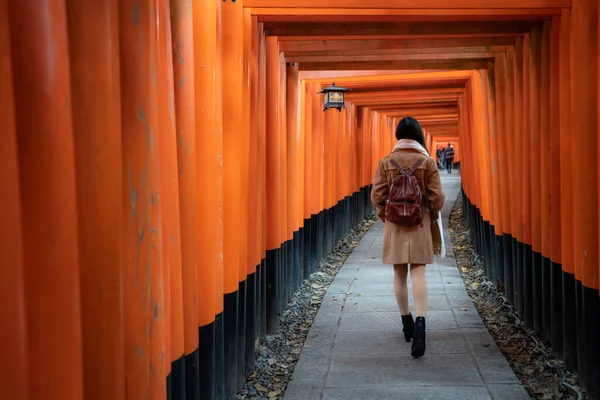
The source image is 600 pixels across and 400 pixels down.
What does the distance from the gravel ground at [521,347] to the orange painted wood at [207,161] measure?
236 cm

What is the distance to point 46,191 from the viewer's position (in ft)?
5.93

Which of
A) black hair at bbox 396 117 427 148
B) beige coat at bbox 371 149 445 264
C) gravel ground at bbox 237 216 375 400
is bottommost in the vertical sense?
gravel ground at bbox 237 216 375 400

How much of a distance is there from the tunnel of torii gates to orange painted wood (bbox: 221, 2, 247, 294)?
0.6 inches

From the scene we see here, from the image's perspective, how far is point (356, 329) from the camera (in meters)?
6.65

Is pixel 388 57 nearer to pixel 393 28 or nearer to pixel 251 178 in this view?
pixel 393 28

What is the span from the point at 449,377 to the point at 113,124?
366 centimetres

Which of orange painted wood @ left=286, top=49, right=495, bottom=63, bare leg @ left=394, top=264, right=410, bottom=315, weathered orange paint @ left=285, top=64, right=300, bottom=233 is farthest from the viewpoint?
weathered orange paint @ left=285, top=64, right=300, bottom=233

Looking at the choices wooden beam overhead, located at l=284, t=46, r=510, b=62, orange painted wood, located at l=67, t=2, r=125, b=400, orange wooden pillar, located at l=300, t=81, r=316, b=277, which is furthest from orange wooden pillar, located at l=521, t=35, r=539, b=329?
orange painted wood, located at l=67, t=2, r=125, b=400

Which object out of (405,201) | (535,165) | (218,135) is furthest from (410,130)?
(218,135)

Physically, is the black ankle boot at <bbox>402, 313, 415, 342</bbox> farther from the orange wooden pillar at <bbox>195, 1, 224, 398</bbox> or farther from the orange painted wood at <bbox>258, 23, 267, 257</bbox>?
the orange wooden pillar at <bbox>195, 1, 224, 398</bbox>

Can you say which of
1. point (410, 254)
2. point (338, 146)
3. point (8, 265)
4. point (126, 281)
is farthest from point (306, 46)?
point (338, 146)

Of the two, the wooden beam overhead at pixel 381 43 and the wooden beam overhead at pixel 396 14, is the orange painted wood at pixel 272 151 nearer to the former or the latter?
the wooden beam overhead at pixel 381 43

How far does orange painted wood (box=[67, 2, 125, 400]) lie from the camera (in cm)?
204

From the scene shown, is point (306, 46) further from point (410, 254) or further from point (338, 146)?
point (338, 146)
